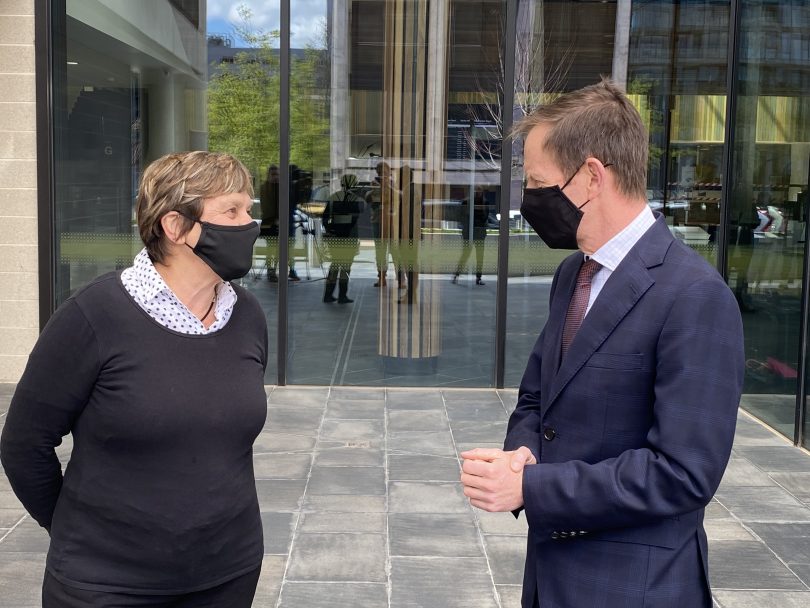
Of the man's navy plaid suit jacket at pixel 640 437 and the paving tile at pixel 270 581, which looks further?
the paving tile at pixel 270 581

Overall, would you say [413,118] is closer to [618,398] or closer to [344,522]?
[344,522]

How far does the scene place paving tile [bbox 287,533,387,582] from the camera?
4.52 meters

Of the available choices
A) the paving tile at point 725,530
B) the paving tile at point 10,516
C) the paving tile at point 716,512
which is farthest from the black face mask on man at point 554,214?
the paving tile at point 10,516

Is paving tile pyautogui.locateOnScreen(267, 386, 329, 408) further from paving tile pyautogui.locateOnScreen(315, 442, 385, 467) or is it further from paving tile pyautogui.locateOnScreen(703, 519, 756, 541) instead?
paving tile pyautogui.locateOnScreen(703, 519, 756, 541)

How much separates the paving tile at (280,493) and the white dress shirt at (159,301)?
310 cm

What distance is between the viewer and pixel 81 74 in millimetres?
8484

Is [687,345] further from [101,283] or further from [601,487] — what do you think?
[101,283]

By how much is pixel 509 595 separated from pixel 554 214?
270 cm

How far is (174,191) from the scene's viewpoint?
241 centimetres

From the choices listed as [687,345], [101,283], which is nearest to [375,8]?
[101,283]

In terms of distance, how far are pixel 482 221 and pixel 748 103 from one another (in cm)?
248

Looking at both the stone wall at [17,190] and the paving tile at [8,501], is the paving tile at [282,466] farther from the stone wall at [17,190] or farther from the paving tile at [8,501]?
the stone wall at [17,190]

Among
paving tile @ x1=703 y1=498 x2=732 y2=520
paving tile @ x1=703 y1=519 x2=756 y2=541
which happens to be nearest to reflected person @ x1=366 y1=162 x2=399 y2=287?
paving tile @ x1=703 y1=498 x2=732 y2=520

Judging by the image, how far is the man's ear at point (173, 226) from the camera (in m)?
2.42
